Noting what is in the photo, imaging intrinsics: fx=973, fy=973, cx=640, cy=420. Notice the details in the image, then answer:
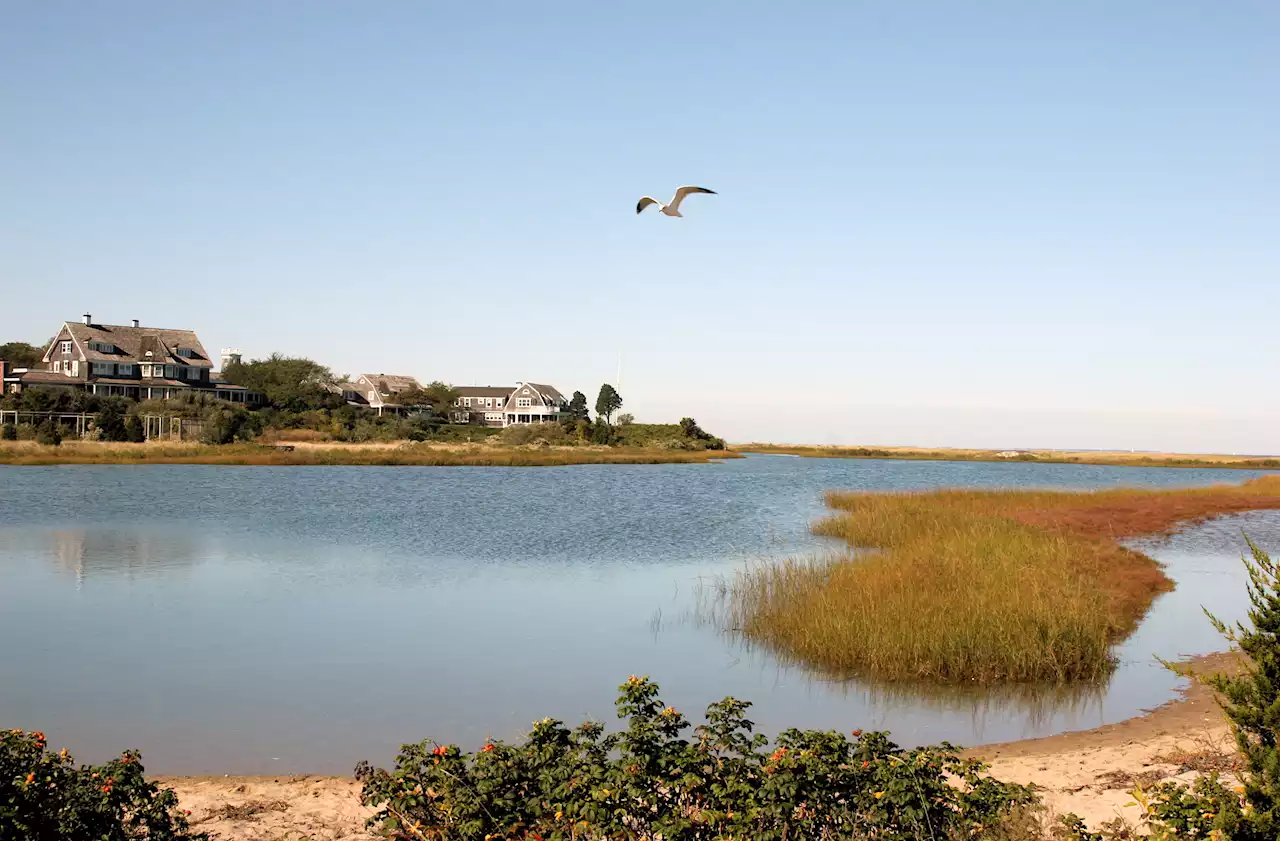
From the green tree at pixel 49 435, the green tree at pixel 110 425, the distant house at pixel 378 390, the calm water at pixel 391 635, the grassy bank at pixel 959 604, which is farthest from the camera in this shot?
the distant house at pixel 378 390

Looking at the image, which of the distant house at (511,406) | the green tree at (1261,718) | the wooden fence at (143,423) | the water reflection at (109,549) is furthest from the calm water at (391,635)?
the distant house at (511,406)

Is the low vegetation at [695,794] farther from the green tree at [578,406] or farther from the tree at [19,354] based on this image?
the green tree at [578,406]

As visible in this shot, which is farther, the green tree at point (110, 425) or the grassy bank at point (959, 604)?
the green tree at point (110, 425)

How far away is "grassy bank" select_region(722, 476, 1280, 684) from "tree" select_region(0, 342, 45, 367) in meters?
108

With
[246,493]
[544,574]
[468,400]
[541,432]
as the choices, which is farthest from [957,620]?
[468,400]

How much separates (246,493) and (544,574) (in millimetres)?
28207

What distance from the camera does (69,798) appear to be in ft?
20.1

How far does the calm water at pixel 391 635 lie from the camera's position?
11906mm

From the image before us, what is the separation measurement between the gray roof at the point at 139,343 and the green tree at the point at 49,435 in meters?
16.6

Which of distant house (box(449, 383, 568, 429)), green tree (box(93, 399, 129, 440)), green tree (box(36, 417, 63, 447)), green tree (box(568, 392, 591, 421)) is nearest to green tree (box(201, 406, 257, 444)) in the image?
green tree (box(93, 399, 129, 440))

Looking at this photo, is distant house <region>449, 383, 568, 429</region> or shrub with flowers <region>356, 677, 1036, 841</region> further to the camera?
distant house <region>449, 383, 568, 429</region>

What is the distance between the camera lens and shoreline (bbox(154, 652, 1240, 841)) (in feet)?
26.8

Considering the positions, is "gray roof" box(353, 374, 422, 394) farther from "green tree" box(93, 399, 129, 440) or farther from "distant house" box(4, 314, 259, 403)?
"green tree" box(93, 399, 129, 440)

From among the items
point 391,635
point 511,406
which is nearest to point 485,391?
point 511,406
